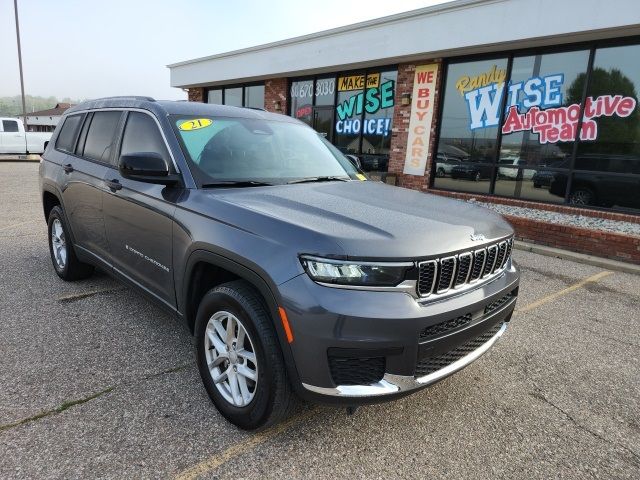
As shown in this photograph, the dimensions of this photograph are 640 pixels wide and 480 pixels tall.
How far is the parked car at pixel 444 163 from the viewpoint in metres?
10.8

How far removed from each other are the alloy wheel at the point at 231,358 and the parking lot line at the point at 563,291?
3170mm

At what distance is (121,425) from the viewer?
2.51 m

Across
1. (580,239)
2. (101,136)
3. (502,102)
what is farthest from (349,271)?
(502,102)

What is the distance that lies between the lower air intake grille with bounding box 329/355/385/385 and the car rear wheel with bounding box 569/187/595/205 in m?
8.53

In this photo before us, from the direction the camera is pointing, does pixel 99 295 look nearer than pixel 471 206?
No

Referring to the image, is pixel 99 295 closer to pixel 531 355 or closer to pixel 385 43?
pixel 531 355

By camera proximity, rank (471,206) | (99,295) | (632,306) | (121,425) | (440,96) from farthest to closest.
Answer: (440,96) < (632,306) < (99,295) < (471,206) < (121,425)

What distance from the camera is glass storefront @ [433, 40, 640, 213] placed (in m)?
8.45

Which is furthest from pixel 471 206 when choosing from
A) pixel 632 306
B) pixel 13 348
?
pixel 13 348

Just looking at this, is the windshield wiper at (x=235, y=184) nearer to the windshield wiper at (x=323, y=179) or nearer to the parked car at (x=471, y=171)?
the windshield wiper at (x=323, y=179)

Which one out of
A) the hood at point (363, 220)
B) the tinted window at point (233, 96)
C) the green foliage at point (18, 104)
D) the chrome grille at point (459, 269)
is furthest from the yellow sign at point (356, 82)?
the green foliage at point (18, 104)

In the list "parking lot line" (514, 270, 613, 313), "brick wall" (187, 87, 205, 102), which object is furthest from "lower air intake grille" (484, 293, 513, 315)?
"brick wall" (187, 87, 205, 102)

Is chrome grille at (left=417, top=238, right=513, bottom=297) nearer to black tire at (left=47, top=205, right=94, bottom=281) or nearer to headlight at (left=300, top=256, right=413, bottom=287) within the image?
headlight at (left=300, top=256, right=413, bottom=287)

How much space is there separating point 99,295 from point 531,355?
12.9 ft
